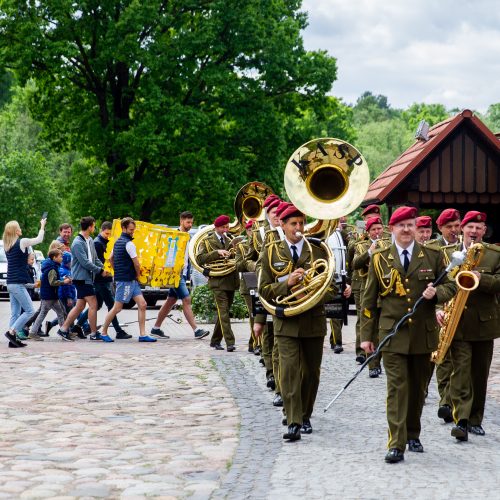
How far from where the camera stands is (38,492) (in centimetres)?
677

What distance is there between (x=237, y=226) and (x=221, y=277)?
0.90 metres

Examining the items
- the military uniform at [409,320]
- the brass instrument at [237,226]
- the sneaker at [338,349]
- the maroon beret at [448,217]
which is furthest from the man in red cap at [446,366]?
the brass instrument at [237,226]

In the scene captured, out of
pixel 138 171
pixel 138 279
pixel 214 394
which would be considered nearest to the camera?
pixel 214 394

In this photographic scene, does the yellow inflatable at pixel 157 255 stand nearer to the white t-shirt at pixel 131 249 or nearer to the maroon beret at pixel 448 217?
the white t-shirt at pixel 131 249

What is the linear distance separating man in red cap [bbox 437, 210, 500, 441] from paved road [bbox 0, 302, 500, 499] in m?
0.30

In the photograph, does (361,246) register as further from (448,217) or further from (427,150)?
(427,150)

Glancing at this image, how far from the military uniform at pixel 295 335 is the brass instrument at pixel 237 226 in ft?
19.9

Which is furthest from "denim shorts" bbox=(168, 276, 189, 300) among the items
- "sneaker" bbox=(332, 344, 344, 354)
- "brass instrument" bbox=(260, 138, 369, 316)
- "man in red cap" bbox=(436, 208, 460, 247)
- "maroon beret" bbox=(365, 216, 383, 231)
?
"man in red cap" bbox=(436, 208, 460, 247)

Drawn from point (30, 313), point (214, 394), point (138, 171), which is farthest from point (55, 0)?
point (214, 394)

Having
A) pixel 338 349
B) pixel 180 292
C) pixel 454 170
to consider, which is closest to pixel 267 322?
pixel 338 349

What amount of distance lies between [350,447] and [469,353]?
139cm

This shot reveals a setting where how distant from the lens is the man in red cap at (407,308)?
805cm

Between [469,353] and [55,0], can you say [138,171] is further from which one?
[469,353]

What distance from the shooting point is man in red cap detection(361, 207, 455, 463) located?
8.05 metres
